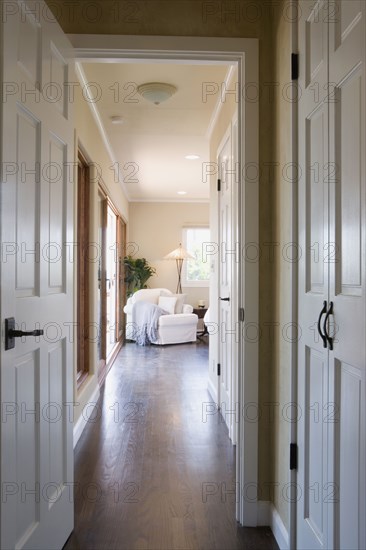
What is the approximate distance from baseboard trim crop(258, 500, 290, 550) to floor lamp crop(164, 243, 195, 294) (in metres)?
7.07

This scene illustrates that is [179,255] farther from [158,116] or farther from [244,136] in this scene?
[244,136]

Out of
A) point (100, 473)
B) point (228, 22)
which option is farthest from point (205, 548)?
point (228, 22)

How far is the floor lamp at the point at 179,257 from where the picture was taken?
9109 millimetres

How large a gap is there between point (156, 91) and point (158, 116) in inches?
26.6

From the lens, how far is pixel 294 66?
1.86m

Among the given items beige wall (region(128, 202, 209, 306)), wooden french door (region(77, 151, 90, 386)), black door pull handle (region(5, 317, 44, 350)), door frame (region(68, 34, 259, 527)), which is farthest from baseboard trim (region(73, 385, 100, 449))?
beige wall (region(128, 202, 209, 306))

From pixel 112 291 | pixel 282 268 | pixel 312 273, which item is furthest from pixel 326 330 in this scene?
pixel 112 291

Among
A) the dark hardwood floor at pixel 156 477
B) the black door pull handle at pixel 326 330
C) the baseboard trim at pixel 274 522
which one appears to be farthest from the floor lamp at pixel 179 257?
the black door pull handle at pixel 326 330

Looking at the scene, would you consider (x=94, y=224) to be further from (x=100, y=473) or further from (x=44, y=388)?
(x=44, y=388)

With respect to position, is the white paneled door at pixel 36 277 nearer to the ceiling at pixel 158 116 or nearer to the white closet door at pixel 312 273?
the ceiling at pixel 158 116

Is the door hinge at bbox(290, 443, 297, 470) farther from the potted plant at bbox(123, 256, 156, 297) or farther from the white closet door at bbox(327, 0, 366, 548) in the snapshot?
the potted plant at bbox(123, 256, 156, 297)

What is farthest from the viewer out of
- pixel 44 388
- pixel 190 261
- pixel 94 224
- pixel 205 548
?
pixel 190 261

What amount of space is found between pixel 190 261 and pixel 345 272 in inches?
317

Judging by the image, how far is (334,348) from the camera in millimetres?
1438
